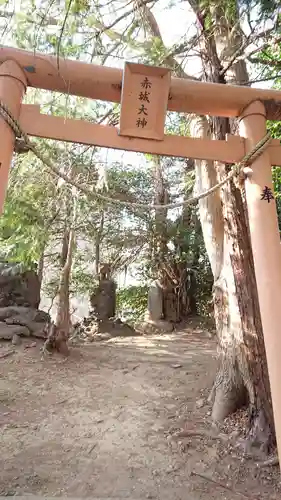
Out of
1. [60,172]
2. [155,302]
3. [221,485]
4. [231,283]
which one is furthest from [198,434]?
[155,302]

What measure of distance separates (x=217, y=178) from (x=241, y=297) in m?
1.47

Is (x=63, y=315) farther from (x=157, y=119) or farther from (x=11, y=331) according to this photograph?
(x=157, y=119)

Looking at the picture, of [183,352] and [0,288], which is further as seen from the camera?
[0,288]

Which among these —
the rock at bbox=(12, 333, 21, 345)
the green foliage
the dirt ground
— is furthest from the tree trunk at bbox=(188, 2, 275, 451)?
the green foliage

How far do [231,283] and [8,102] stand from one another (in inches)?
113

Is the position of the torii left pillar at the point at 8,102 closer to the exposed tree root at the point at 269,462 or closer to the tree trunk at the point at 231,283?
the tree trunk at the point at 231,283

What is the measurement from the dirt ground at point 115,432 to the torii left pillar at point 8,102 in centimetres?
241

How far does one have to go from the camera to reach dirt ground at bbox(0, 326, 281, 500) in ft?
9.92

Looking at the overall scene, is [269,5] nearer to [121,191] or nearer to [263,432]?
[263,432]

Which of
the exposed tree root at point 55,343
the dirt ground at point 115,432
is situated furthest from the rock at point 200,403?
the exposed tree root at point 55,343

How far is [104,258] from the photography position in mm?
9617

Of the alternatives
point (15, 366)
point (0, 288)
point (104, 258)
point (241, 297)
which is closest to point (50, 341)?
point (15, 366)

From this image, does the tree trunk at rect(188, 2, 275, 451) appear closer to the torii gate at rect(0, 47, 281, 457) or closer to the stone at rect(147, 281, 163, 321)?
the torii gate at rect(0, 47, 281, 457)

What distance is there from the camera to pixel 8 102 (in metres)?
2.09
